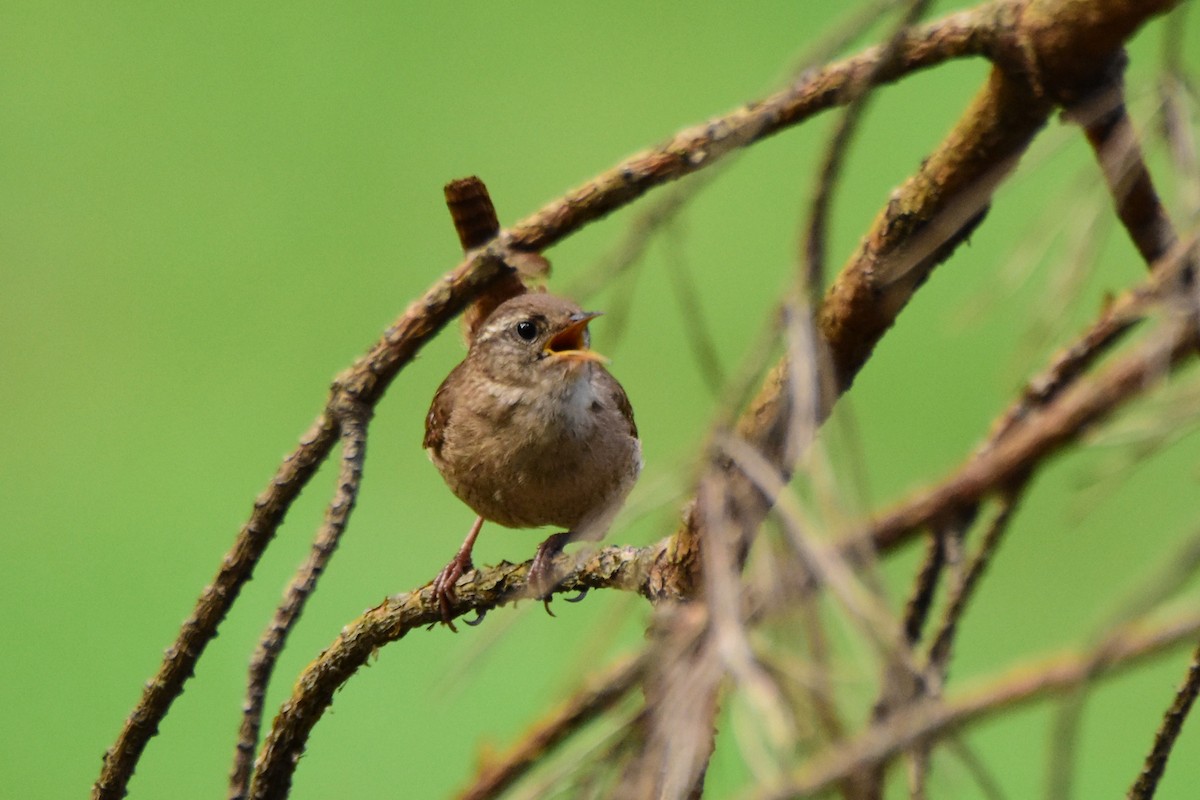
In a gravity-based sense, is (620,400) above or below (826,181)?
above

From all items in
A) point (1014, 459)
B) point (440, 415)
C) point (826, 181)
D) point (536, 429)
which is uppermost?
point (440, 415)

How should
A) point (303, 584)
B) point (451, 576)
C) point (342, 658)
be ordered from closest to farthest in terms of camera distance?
point (303, 584), point (342, 658), point (451, 576)

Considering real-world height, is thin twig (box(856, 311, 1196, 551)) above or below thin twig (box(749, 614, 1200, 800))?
above

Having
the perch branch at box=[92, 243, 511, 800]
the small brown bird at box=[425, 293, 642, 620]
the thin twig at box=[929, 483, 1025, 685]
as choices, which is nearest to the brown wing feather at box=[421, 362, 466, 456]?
the small brown bird at box=[425, 293, 642, 620]

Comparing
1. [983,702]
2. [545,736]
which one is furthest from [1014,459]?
[545,736]

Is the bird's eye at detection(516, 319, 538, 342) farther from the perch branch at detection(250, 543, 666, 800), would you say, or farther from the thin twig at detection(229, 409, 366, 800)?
the thin twig at detection(229, 409, 366, 800)

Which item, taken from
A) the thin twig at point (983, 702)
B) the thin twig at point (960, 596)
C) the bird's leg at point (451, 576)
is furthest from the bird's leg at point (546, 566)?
the thin twig at point (983, 702)

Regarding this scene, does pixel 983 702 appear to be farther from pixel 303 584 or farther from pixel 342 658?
pixel 342 658

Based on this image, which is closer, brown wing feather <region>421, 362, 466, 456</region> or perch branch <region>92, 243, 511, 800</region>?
perch branch <region>92, 243, 511, 800</region>
